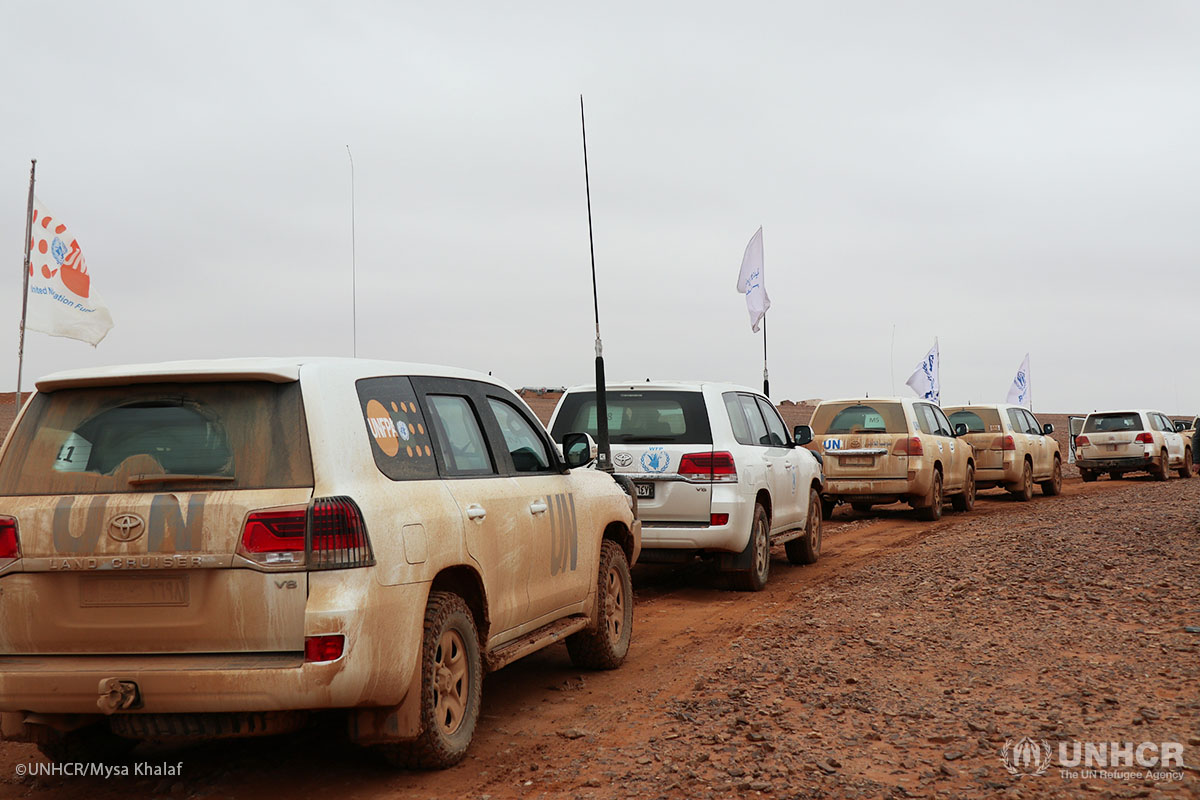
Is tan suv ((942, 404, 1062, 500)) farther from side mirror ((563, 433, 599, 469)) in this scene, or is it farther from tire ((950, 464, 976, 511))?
side mirror ((563, 433, 599, 469))

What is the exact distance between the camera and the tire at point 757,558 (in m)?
10.2

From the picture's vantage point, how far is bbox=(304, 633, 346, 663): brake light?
438cm

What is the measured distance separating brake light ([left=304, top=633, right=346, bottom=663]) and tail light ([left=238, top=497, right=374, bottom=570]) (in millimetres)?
265

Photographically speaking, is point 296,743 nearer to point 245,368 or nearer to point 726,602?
point 245,368

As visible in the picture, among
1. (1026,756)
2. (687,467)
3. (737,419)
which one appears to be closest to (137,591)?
(1026,756)

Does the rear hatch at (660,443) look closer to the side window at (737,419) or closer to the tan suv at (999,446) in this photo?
the side window at (737,419)

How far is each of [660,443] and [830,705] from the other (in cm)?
423

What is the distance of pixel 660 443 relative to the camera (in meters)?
10.0

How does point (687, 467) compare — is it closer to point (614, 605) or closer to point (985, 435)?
point (614, 605)

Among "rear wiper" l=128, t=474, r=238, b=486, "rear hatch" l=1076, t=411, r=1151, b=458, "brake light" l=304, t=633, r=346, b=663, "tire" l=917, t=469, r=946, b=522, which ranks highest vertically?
"rear hatch" l=1076, t=411, r=1151, b=458

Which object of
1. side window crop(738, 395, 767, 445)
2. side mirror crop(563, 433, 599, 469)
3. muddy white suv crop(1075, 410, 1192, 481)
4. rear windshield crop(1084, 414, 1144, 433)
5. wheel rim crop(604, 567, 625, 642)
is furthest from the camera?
rear windshield crop(1084, 414, 1144, 433)

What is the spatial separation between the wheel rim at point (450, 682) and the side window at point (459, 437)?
826 mm

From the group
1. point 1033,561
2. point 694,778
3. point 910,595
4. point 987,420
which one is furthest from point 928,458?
point 694,778

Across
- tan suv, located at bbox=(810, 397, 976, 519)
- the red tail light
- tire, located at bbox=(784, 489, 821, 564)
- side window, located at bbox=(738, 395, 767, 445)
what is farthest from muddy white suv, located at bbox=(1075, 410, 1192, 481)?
side window, located at bbox=(738, 395, 767, 445)
